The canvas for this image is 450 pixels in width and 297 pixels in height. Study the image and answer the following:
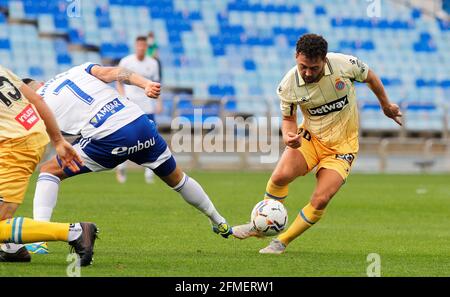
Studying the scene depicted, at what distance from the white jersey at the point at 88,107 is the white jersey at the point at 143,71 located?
8.37 meters

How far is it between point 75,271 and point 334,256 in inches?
105

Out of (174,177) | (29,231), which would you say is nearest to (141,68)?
(174,177)

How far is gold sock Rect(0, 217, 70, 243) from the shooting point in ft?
23.9

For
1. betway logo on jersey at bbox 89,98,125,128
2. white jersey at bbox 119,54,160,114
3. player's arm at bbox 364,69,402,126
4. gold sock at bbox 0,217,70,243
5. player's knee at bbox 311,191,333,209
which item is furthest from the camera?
white jersey at bbox 119,54,160,114

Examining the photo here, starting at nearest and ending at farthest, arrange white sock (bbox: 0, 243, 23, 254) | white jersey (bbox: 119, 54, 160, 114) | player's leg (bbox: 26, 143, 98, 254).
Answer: white sock (bbox: 0, 243, 23, 254)
player's leg (bbox: 26, 143, 98, 254)
white jersey (bbox: 119, 54, 160, 114)

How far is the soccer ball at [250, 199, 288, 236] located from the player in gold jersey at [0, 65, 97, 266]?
1910mm

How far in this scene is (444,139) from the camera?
84.7 feet

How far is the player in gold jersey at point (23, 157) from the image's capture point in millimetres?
7211

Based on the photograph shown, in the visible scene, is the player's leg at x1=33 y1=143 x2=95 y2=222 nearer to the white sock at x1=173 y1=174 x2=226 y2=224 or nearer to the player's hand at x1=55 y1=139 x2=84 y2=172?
the white sock at x1=173 y1=174 x2=226 y2=224

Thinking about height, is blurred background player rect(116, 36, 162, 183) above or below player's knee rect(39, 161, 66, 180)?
below

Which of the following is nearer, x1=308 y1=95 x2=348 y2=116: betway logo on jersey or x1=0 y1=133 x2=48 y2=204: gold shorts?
x1=0 y1=133 x2=48 y2=204: gold shorts

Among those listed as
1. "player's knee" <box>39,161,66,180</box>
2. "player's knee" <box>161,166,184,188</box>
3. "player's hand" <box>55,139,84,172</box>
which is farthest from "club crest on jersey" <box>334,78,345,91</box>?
"player's hand" <box>55,139,84,172</box>

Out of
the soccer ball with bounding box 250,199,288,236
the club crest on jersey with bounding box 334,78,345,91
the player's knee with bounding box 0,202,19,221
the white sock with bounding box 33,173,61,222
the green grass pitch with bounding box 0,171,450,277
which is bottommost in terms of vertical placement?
the green grass pitch with bounding box 0,171,450,277

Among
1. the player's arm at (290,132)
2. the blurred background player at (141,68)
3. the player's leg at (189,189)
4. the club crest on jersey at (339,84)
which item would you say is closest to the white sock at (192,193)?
the player's leg at (189,189)
